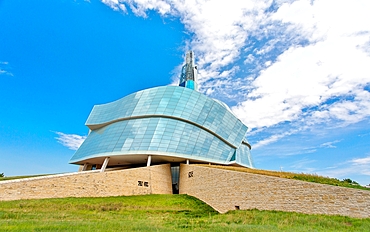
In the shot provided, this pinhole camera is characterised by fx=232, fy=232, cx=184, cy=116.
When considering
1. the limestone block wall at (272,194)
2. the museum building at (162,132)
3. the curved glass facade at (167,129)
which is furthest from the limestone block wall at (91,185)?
the limestone block wall at (272,194)

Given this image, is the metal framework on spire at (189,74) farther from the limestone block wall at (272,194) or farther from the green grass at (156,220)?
the green grass at (156,220)

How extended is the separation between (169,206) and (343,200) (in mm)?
13929

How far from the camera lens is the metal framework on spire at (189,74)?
202ft

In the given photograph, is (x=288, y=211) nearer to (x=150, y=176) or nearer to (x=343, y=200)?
(x=343, y=200)

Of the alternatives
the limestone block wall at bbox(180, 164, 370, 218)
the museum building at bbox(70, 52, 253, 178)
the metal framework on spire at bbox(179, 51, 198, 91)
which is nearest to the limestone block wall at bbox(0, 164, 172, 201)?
the museum building at bbox(70, 52, 253, 178)

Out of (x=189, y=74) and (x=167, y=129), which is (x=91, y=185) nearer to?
(x=167, y=129)

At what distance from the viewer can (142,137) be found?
117 ft

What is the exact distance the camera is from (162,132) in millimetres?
36312

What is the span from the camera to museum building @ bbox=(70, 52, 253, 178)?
116ft

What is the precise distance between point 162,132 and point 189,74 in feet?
100

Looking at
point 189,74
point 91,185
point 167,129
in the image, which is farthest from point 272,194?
point 189,74

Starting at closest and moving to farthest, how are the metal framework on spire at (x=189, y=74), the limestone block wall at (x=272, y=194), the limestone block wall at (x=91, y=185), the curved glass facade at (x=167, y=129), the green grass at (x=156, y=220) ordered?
the green grass at (x=156, y=220) < the limestone block wall at (x=272, y=194) < the limestone block wall at (x=91, y=185) < the curved glass facade at (x=167, y=129) < the metal framework on spire at (x=189, y=74)

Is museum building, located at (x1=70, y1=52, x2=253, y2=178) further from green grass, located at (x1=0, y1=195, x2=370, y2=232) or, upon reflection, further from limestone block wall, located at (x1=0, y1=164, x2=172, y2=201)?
green grass, located at (x1=0, y1=195, x2=370, y2=232)

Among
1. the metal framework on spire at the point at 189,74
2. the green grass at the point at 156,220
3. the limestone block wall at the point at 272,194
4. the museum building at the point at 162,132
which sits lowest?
the green grass at the point at 156,220
